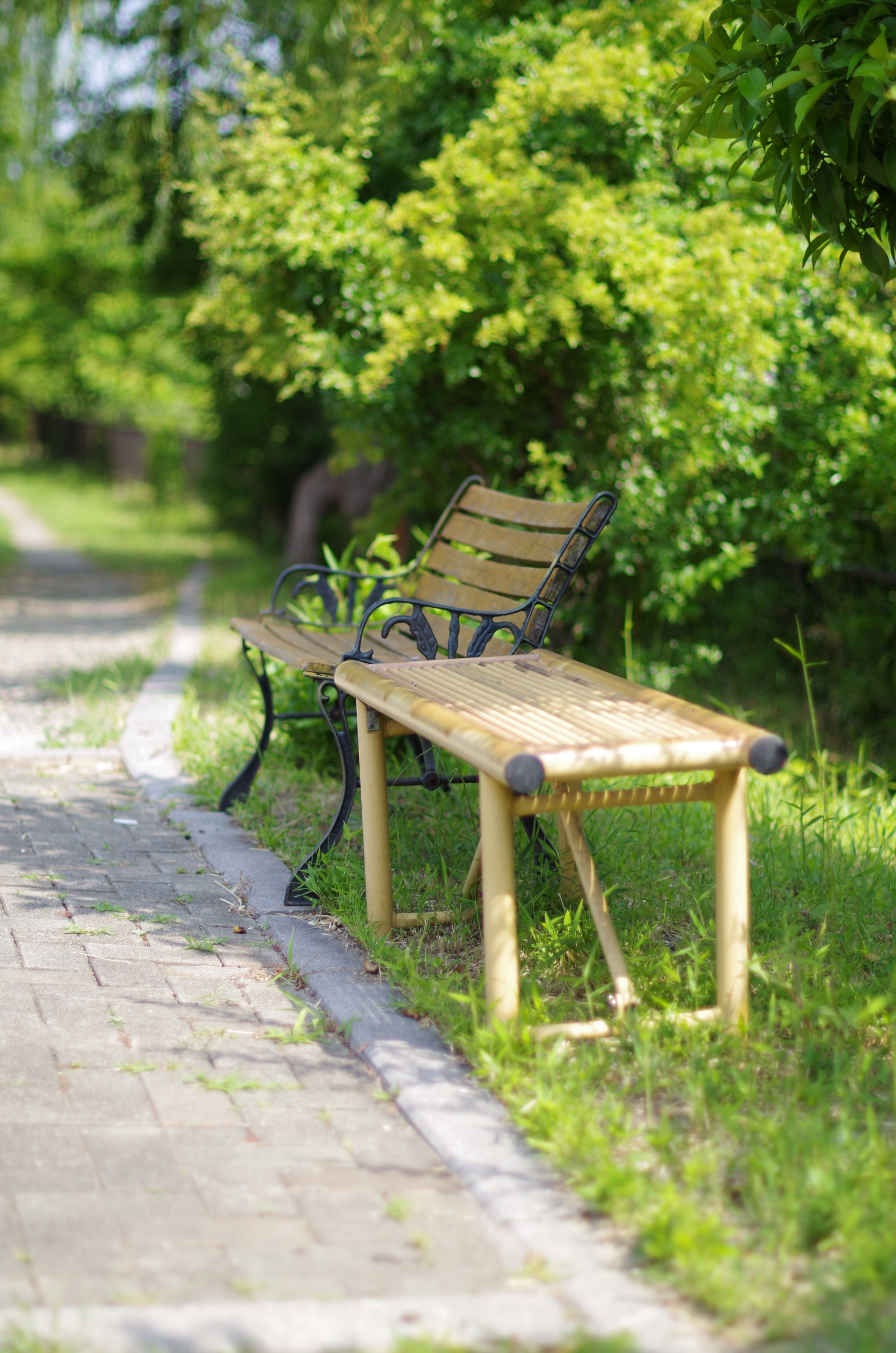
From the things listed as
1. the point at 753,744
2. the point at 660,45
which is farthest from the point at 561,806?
the point at 660,45

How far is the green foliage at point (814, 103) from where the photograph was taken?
2656mm

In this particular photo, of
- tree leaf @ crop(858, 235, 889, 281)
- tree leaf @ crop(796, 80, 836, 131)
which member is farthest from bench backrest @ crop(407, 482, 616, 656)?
tree leaf @ crop(796, 80, 836, 131)

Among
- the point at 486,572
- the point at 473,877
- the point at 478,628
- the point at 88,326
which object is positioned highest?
the point at 88,326

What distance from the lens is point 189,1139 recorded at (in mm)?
2377

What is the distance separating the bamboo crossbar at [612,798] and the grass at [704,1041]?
1.26 ft

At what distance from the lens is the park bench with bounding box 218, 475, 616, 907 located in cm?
359

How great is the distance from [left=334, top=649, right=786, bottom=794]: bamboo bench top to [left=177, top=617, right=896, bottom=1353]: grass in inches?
20.4

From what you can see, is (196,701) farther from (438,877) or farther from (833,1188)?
(833,1188)

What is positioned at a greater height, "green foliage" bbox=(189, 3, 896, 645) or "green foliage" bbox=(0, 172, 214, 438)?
"green foliage" bbox=(0, 172, 214, 438)

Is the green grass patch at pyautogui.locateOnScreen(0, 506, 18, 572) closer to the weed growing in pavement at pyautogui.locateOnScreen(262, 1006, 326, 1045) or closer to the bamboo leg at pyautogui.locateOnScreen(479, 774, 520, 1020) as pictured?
the weed growing in pavement at pyautogui.locateOnScreen(262, 1006, 326, 1045)

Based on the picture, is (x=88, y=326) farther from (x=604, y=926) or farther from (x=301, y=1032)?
(x=604, y=926)

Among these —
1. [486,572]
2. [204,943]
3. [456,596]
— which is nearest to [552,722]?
[204,943]

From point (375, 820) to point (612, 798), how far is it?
82 cm

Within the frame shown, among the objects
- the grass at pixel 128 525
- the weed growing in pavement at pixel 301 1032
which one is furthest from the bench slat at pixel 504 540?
the grass at pixel 128 525
